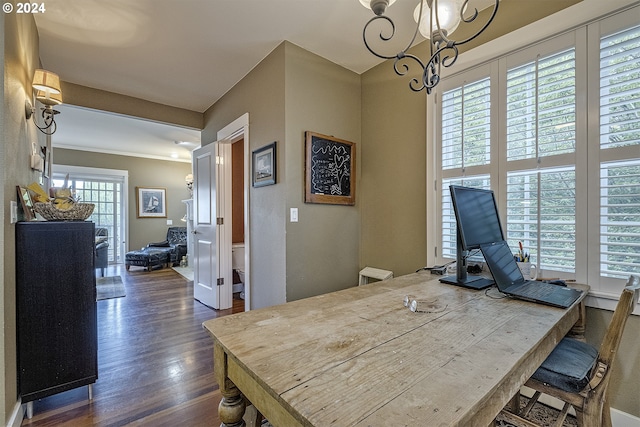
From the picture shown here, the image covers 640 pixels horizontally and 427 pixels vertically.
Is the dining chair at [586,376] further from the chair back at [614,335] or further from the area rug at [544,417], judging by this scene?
the area rug at [544,417]

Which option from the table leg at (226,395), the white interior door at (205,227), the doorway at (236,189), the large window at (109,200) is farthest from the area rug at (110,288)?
the table leg at (226,395)

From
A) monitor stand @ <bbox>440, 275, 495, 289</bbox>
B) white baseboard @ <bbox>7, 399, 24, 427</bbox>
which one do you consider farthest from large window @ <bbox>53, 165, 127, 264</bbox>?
monitor stand @ <bbox>440, 275, 495, 289</bbox>

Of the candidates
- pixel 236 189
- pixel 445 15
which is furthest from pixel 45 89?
pixel 445 15

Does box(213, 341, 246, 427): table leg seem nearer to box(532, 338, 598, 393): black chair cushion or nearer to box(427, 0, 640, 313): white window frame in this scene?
box(532, 338, 598, 393): black chair cushion

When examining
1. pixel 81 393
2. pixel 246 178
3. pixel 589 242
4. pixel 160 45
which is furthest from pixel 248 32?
pixel 81 393

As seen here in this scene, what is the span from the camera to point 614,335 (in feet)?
3.19

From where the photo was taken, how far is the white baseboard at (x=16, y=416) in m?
1.40

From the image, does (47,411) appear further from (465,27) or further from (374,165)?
(465,27)

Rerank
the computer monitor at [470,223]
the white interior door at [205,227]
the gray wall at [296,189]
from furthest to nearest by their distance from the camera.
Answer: the white interior door at [205,227], the gray wall at [296,189], the computer monitor at [470,223]

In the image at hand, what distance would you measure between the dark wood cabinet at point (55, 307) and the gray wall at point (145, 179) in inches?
227

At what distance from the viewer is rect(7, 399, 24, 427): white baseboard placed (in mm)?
1402

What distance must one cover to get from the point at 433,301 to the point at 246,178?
2253 mm

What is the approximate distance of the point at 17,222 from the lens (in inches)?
61.0

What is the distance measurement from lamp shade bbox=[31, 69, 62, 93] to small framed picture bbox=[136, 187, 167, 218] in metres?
5.41
